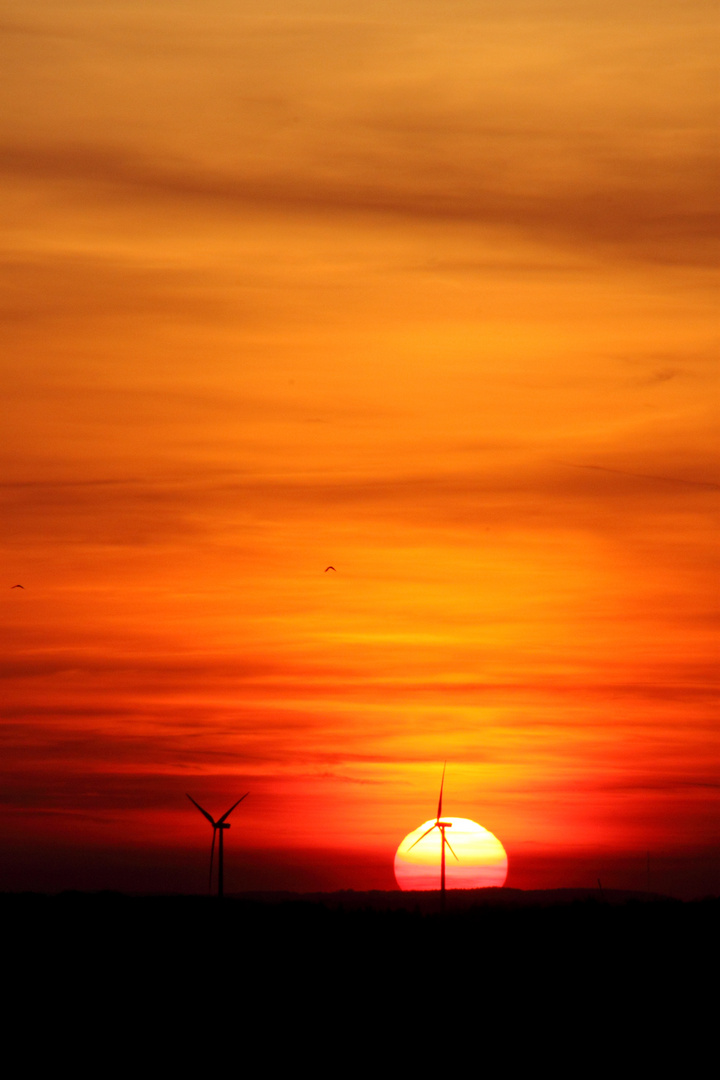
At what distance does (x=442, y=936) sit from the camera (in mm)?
120875

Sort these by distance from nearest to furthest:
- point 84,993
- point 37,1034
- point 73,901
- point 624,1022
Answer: point 37,1034
point 624,1022
point 84,993
point 73,901

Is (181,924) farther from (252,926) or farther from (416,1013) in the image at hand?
(416,1013)

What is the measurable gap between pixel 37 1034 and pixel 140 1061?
7645 millimetres

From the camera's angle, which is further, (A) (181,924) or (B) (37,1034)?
(A) (181,924)

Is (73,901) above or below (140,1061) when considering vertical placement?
above

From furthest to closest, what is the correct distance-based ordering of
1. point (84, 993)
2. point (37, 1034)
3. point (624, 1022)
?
point (84, 993)
point (624, 1022)
point (37, 1034)

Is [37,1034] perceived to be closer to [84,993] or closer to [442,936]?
[84,993]

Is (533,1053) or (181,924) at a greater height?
(181,924)

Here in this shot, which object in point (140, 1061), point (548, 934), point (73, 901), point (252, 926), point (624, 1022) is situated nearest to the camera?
point (140, 1061)

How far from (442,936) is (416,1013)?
32767 millimetres

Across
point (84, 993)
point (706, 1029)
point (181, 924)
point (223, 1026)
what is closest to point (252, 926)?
point (181, 924)

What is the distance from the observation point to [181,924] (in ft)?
443

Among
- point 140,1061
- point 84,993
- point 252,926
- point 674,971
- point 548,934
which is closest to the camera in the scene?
point 140,1061

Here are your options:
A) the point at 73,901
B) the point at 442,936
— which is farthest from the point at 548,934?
the point at 73,901
